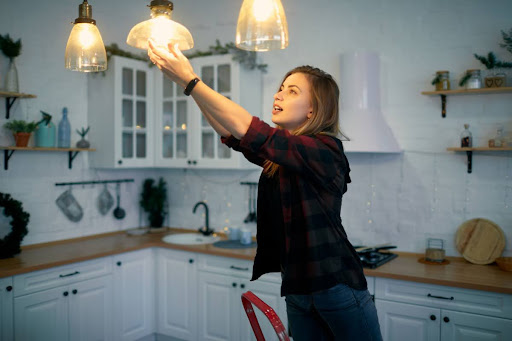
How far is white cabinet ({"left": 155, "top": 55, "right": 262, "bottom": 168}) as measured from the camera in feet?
12.0

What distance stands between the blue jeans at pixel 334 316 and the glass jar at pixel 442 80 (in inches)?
78.6

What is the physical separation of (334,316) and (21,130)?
2700 millimetres

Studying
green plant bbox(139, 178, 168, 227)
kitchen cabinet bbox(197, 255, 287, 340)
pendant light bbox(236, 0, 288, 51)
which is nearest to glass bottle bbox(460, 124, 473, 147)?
kitchen cabinet bbox(197, 255, 287, 340)

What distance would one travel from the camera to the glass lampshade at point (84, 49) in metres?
1.38

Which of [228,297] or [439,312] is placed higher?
[439,312]

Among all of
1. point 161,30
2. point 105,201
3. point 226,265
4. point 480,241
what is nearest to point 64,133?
point 105,201

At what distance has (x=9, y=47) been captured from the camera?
127 inches

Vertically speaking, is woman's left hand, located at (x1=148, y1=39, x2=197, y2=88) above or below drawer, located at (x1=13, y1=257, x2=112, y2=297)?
above

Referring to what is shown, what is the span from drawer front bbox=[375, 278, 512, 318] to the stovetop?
0.10m

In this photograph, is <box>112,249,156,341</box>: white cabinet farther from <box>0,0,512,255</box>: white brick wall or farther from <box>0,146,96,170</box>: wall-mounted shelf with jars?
<box>0,146,96,170</box>: wall-mounted shelf with jars

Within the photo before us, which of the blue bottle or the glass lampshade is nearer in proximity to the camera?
the glass lampshade

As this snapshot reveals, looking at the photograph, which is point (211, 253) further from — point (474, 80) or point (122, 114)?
point (474, 80)

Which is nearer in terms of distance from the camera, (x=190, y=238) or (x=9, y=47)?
(x=9, y=47)

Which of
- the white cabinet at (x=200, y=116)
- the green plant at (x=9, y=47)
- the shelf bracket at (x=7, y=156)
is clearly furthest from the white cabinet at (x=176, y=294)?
the green plant at (x=9, y=47)
